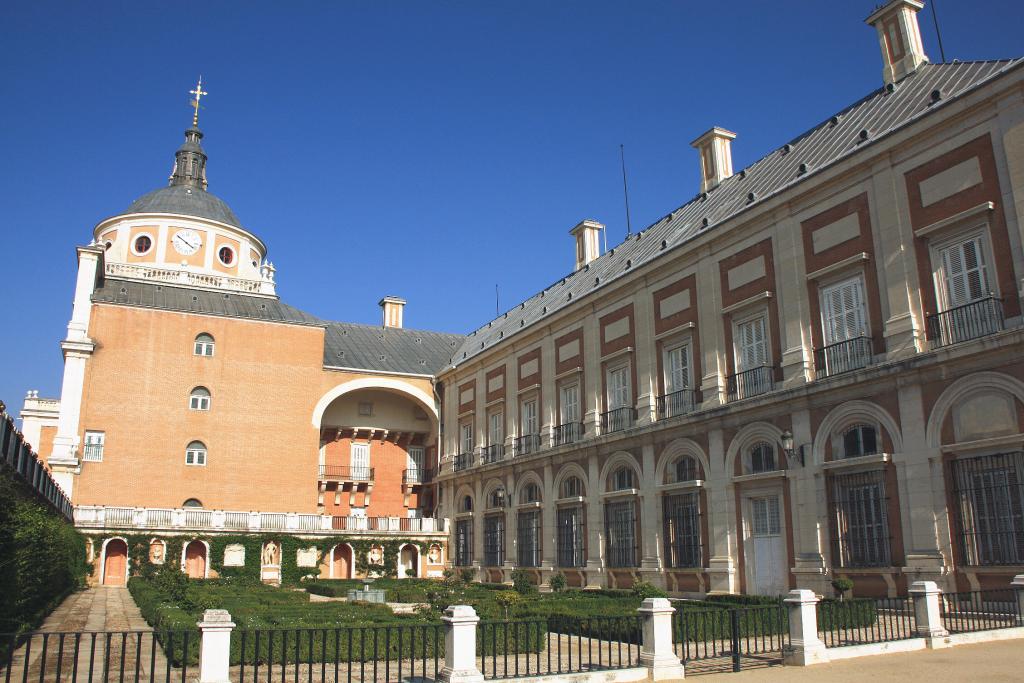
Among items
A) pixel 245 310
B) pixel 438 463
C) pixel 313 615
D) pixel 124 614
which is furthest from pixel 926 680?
pixel 245 310

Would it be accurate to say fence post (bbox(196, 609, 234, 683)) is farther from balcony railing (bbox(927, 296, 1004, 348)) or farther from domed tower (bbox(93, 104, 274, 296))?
domed tower (bbox(93, 104, 274, 296))

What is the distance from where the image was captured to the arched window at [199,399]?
4009cm

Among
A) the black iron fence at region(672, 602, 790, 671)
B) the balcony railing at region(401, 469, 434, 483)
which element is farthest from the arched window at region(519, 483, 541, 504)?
the black iron fence at region(672, 602, 790, 671)

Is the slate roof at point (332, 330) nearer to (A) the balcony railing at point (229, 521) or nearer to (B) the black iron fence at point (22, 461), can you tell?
(A) the balcony railing at point (229, 521)

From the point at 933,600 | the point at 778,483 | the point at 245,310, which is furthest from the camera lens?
the point at 245,310

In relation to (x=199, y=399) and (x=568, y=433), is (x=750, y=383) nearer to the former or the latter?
(x=568, y=433)

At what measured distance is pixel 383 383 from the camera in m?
45.1

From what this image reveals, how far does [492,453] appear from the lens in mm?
38156

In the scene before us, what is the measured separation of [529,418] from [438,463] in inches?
395

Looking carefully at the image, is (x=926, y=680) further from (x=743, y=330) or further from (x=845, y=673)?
(x=743, y=330)

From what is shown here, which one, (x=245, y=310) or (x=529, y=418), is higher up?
(x=245, y=310)

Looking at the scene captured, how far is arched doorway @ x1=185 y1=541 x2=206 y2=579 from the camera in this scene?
3681cm

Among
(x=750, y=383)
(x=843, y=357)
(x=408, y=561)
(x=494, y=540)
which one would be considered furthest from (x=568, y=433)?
(x=408, y=561)

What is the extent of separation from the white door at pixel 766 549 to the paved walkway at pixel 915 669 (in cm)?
879
